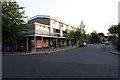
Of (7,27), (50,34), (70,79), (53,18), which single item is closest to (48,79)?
(70,79)

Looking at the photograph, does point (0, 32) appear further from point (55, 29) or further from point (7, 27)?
point (55, 29)

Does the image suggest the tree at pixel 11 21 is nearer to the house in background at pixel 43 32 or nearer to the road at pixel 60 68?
the house in background at pixel 43 32

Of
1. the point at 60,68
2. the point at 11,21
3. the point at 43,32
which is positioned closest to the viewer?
the point at 60,68

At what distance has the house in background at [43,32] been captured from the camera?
39875mm

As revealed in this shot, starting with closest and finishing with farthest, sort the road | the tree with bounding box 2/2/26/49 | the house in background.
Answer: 1. the road
2. the tree with bounding box 2/2/26/49
3. the house in background

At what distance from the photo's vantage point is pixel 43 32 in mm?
44094

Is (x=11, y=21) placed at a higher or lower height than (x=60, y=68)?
higher

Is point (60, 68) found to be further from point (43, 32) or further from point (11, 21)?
point (43, 32)

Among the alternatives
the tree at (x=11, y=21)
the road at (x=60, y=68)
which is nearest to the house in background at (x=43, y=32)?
the tree at (x=11, y=21)

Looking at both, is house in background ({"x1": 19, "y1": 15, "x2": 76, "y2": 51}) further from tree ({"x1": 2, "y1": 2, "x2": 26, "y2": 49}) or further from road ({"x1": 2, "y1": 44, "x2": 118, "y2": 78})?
road ({"x1": 2, "y1": 44, "x2": 118, "y2": 78})

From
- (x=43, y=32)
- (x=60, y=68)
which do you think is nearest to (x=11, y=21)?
(x=43, y=32)

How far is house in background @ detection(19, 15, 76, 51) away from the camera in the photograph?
39.9 m

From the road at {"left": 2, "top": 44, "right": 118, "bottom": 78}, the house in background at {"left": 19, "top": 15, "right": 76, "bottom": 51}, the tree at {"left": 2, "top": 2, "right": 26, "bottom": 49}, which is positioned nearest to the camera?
the road at {"left": 2, "top": 44, "right": 118, "bottom": 78}

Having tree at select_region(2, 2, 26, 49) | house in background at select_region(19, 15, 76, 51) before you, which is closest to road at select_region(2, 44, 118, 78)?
tree at select_region(2, 2, 26, 49)
